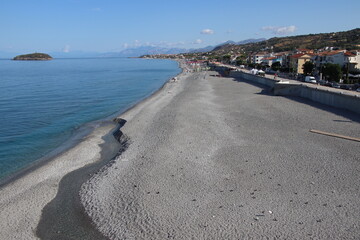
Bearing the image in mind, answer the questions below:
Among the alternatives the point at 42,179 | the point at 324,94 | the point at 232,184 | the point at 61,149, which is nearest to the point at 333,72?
the point at 324,94

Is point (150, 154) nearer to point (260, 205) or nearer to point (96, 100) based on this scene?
point (260, 205)

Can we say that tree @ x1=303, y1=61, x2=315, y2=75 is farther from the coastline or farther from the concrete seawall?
the coastline

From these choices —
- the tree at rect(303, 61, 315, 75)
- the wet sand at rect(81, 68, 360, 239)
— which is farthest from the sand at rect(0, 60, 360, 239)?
the tree at rect(303, 61, 315, 75)

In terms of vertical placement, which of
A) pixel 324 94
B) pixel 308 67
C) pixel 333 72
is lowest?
pixel 324 94

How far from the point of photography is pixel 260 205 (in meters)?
9.84

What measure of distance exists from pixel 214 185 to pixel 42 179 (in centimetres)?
728

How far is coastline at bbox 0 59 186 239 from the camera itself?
990 cm

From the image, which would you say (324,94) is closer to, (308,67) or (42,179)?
(42,179)

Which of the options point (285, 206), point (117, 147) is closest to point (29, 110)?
point (117, 147)

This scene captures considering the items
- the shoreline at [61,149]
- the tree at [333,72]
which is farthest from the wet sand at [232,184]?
the tree at [333,72]

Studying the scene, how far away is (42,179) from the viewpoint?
13266mm

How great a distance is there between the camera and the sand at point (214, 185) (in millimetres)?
8898

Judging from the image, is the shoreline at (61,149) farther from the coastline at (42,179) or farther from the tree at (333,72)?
the tree at (333,72)

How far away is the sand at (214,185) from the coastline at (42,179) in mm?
46
